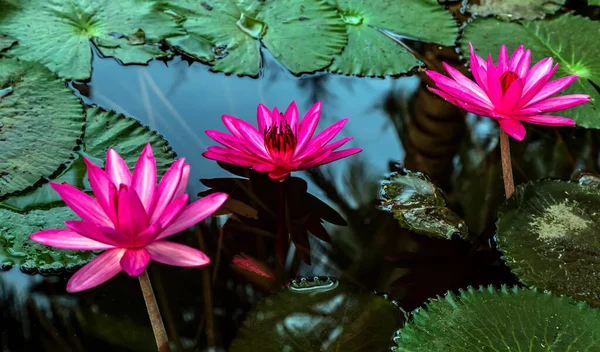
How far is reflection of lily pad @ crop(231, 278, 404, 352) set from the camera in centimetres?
118

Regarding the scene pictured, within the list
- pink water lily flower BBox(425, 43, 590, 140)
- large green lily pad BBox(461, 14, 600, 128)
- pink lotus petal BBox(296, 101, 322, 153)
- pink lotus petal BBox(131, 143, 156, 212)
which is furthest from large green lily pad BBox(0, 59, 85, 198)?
large green lily pad BBox(461, 14, 600, 128)

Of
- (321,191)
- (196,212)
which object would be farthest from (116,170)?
(321,191)

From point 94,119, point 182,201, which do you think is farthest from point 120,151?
point 182,201

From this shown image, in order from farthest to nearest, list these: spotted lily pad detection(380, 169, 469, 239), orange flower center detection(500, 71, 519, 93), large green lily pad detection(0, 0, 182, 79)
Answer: large green lily pad detection(0, 0, 182, 79) → spotted lily pad detection(380, 169, 469, 239) → orange flower center detection(500, 71, 519, 93)

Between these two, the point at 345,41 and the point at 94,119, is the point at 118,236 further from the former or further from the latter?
the point at 345,41

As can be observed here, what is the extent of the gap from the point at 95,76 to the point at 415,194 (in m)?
1.18

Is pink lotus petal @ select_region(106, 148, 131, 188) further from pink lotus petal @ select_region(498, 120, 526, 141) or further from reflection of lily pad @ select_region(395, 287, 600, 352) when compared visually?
pink lotus petal @ select_region(498, 120, 526, 141)

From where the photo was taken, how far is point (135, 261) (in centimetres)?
100

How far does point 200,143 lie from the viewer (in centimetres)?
171

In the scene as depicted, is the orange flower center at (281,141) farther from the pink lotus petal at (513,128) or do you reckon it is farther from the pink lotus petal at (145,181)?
the pink lotus petal at (513,128)

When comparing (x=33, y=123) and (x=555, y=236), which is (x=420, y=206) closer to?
(x=555, y=236)

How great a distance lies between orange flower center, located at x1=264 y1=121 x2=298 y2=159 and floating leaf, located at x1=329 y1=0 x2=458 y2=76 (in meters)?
0.69

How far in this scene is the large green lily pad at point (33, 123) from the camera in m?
1.49

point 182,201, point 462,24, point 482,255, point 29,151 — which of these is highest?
point 462,24
